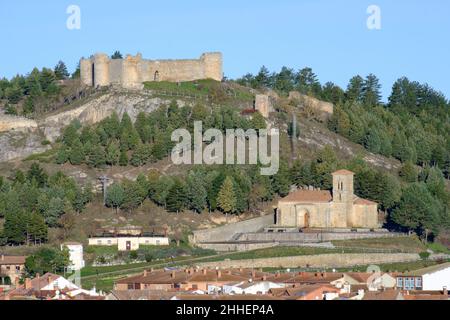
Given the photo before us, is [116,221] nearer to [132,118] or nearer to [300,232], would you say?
[300,232]

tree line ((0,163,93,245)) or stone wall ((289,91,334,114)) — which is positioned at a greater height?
stone wall ((289,91,334,114))

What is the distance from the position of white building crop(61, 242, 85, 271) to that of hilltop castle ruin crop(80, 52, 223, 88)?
96.7ft

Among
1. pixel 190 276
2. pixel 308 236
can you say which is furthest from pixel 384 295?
pixel 308 236

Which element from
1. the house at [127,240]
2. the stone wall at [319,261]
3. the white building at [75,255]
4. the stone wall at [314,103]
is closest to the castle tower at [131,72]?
the stone wall at [314,103]

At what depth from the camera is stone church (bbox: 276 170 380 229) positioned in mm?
100500

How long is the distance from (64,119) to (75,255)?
26.9 metres

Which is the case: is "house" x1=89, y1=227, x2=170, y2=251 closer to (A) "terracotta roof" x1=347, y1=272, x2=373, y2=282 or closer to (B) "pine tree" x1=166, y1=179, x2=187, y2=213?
(B) "pine tree" x1=166, y1=179, x2=187, y2=213

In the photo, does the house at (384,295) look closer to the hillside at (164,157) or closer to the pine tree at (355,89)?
the hillside at (164,157)

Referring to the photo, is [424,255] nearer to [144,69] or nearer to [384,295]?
[384,295]

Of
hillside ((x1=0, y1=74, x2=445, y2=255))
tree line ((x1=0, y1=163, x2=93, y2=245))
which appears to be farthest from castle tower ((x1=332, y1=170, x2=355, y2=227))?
tree line ((x1=0, y1=163, x2=93, y2=245))

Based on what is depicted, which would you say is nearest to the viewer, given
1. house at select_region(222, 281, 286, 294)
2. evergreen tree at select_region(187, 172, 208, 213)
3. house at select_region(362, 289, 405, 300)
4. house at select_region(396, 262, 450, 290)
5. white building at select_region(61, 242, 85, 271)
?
house at select_region(362, 289, 405, 300)

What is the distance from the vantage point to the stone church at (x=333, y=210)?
10050 cm
